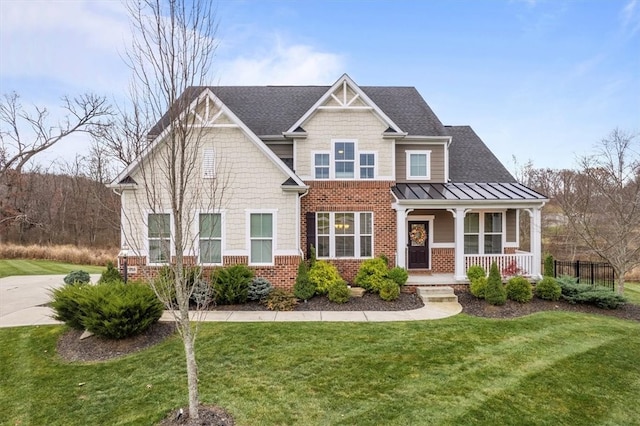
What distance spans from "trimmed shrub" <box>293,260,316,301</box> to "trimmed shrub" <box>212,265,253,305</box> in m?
1.62

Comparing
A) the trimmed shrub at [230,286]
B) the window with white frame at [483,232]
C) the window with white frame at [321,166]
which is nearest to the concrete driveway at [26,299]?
the trimmed shrub at [230,286]

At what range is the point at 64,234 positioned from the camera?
3120 cm

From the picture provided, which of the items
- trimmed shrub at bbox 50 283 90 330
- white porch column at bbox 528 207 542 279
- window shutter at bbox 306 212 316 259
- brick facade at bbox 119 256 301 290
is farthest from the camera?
window shutter at bbox 306 212 316 259

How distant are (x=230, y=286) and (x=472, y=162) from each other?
12.7 metres

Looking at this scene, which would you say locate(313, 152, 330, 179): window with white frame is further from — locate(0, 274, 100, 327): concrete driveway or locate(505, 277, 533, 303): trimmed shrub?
locate(0, 274, 100, 327): concrete driveway

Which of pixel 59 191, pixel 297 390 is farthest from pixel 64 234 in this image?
pixel 297 390

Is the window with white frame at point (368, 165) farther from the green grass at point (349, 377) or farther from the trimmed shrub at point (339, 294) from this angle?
the green grass at point (349, 377)

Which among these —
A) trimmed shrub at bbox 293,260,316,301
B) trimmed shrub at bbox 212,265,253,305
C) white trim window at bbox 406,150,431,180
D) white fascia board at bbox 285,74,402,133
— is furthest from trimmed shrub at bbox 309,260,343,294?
white trim window at bbox 406,150,431,180

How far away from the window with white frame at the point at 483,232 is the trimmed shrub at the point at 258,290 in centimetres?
892

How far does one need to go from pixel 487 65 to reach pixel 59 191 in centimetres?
4056

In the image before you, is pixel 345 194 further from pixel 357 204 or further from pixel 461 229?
pixel 461 229

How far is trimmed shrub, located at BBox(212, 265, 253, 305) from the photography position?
9852 mm

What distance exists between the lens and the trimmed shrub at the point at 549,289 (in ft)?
34.1

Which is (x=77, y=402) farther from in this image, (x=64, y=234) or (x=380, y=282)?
(x=64, y=234)
